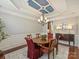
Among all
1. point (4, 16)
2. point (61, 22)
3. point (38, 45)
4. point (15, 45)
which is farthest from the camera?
point (61, 22)

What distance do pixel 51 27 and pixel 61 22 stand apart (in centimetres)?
101

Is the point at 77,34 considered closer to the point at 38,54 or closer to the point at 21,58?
the point at 38,54

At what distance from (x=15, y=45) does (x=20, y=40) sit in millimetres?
574

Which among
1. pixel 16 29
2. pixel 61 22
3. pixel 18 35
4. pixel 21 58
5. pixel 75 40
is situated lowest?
pixel 21 58

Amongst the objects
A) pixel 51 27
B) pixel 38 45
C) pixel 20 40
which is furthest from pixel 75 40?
pixel 20 40

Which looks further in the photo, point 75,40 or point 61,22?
point 61,22

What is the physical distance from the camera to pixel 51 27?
669 cm

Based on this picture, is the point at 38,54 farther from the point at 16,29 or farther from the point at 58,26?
the point at 58,26

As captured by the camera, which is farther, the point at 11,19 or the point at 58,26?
the point at 58,26

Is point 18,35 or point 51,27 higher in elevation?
point 51,27

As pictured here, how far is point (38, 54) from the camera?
11.6 feet

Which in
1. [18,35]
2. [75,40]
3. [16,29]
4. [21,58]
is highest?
[16,29]

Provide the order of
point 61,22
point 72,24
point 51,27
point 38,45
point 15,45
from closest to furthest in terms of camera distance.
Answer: point 38,45
point 15,45
point 72,24
point 61,22
point 51,27

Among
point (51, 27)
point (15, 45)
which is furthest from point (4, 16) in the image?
point (51, 27)
